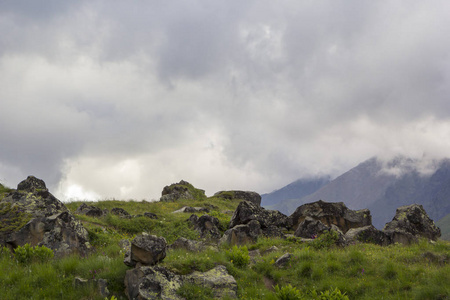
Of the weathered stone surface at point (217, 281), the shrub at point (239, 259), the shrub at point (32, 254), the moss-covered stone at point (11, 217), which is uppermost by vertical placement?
the moss-covered stone at point (11, 217)

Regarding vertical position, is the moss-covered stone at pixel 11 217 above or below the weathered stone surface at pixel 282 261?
above

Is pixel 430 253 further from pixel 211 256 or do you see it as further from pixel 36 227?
pixel 36 227

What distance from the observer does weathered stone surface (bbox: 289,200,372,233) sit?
30328 mm

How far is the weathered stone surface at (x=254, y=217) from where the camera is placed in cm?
2702

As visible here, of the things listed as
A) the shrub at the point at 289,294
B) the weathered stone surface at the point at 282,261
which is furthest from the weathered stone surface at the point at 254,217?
the shrub at the point at 289,294

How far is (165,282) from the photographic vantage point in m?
12.9

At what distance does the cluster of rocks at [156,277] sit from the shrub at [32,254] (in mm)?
3865

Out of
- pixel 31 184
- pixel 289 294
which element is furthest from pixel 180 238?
pixel 31 184

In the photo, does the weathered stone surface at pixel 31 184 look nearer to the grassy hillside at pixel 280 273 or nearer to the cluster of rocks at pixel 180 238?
the cluster of rocks at pixel 180 238

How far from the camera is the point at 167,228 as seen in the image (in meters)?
27.1

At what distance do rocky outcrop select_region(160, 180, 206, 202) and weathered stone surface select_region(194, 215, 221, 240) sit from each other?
2566cm

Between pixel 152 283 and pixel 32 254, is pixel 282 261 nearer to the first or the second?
pixel 152 283

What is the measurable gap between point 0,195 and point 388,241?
86.0ft


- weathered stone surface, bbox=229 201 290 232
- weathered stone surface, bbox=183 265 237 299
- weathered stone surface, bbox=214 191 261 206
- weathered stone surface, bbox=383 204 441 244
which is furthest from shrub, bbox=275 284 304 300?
weathered stone surface, bbox=214 191 261 206
